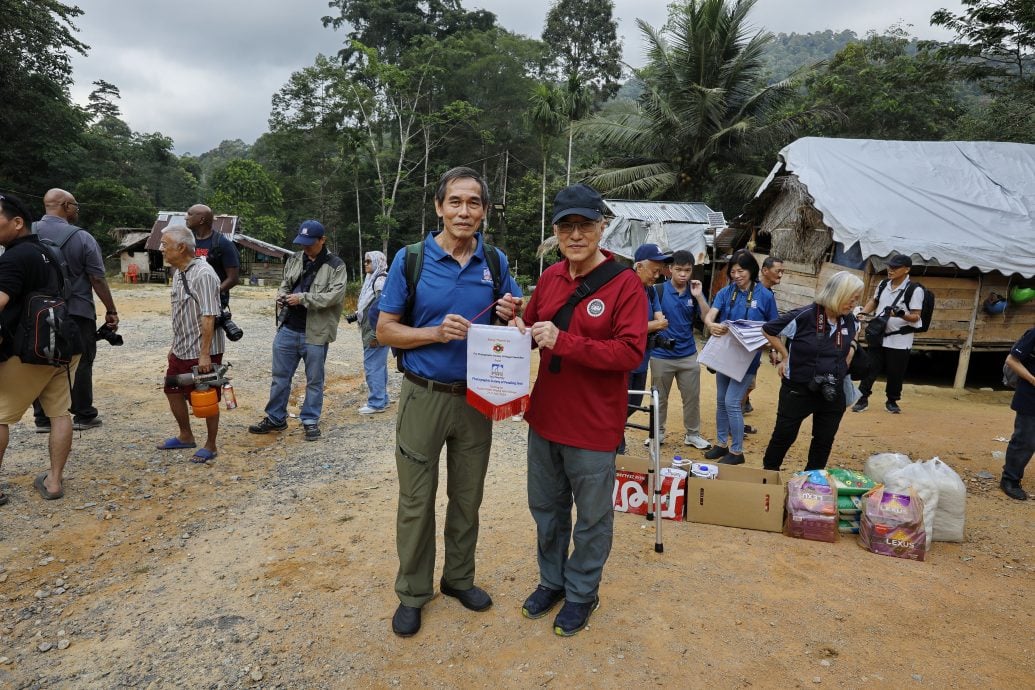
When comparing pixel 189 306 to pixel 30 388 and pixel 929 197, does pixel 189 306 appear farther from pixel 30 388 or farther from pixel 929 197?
pixel 929 197

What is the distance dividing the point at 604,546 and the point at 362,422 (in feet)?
14.1

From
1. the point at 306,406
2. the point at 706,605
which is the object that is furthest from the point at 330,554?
the point at 306,406

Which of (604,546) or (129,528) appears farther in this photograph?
(129,528)

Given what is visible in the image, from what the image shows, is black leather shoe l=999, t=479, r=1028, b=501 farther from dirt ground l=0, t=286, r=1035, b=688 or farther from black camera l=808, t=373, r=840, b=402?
black camera l=808, t=373, r=840, b=402

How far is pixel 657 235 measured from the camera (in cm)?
1600

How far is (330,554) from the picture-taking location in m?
3.63

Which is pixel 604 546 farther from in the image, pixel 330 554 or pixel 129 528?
pixel 129 528

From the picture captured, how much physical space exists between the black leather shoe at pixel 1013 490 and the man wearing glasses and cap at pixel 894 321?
239 cm

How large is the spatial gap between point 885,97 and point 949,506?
2491cm

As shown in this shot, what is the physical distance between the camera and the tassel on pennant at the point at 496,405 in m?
2.61

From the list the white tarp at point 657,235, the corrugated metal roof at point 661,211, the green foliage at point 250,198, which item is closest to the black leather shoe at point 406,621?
the white tarp at point 657,235

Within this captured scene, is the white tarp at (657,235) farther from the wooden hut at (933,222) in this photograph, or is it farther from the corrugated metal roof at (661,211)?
the wooden hut at (933,222)

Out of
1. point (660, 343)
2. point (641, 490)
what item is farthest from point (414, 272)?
point (660, 343)

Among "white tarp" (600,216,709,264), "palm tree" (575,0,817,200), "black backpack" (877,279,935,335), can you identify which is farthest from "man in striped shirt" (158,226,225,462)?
"palm tree" (575,0,817,200)
